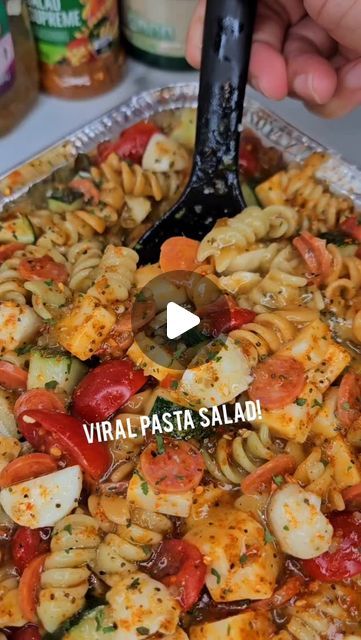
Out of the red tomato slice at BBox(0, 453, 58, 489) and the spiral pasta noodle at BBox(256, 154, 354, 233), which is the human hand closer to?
the spiral pasta noodle at BBox(256, 154, 354, 233)

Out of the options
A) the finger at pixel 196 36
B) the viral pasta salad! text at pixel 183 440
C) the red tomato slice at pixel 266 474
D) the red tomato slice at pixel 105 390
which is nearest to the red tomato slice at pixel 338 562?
the viral pasta salad! text at pixel 183 440

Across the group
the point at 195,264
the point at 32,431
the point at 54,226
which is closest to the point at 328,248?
the point at 195,264

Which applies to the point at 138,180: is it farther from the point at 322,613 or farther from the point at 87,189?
the point at 322,613

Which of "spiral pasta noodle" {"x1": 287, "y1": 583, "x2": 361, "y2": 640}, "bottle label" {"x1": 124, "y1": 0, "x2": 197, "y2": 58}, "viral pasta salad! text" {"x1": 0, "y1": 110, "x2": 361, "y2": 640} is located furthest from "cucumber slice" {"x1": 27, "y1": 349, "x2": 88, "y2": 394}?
"bottle label" {"x1": 124, "y1": 0, "x2": 197, "y2": 58}

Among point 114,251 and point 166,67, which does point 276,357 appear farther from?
point 166,67

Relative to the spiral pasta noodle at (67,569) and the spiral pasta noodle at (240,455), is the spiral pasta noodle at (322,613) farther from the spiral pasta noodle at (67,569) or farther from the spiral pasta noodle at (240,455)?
the spiral pasta noodle at (67,569)
